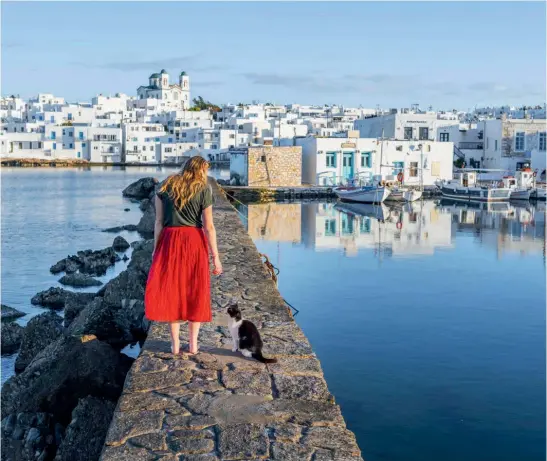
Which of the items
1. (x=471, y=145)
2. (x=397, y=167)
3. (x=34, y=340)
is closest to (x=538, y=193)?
(x=397, y=167)

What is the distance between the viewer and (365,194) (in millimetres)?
39875

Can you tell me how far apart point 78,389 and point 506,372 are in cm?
603

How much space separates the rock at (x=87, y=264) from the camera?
18.8m

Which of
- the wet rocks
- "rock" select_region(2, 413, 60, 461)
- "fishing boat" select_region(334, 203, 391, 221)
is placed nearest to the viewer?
A: "rock" select_region(2, 413, 60, 461)

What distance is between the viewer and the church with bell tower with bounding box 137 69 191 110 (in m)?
157

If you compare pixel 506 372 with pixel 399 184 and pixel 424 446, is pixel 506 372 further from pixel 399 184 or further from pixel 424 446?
pixel 399 184

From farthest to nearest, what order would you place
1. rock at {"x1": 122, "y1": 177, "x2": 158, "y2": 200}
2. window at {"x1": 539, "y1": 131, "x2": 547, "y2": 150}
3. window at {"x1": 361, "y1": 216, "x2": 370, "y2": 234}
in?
window at {"x1": 539, "y1": 131, "x2": 547, "y2": 150}, rock at {"x1": 122, "y1": 177, "x2": 158, "y2": 200}, window at {"x1": 361, "y1": 216, "x2": 370, "y2": 234}

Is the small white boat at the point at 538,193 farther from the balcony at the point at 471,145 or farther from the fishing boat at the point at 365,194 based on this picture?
the balcony at the point at 471,145

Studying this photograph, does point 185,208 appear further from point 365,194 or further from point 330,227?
point 365,194

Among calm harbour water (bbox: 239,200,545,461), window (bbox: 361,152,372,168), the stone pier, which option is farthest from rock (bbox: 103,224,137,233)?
the stone pier

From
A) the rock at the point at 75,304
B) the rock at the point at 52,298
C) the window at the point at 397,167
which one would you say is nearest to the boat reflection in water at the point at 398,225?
the window at the point at 397,167

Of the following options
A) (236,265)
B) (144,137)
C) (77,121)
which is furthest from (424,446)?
(77,121)

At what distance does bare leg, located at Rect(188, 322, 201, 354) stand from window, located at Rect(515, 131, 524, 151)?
5243cm

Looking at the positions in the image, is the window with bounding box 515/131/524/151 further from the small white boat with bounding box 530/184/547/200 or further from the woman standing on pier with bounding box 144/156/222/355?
the woman standing on pier with bounding box 144/156/222/355
